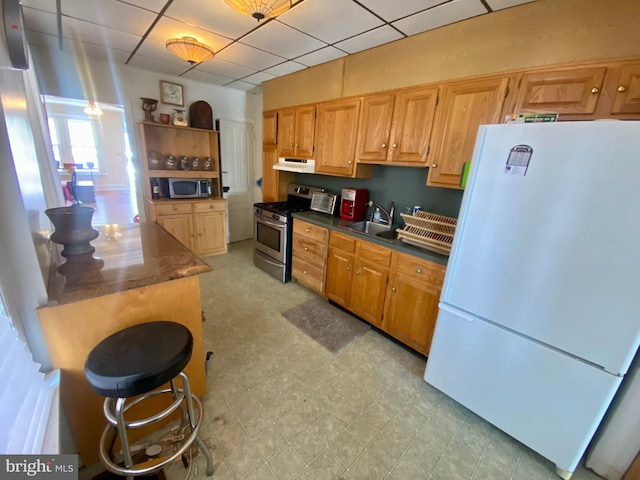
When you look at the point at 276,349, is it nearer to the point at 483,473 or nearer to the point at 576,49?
the point at 483,473

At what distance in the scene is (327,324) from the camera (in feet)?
8.39

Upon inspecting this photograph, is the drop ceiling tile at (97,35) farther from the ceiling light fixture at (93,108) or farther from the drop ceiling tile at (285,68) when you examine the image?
the drop ceiling tile at (285,68)

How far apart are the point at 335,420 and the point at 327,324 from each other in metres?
0.99

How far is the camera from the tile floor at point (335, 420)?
4.48ft

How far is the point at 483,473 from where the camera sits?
1376 millimetres

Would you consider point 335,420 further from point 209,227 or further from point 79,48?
point 79,48

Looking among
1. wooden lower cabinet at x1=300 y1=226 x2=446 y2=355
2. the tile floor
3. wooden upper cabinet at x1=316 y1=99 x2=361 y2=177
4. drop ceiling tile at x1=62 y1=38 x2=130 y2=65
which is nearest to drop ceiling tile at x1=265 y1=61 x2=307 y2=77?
wooden upper cabinet at x1=316 y1=99 x2=361 y2=177

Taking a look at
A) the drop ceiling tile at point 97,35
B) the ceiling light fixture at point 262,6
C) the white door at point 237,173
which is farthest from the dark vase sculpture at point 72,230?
the white door at point 237,173

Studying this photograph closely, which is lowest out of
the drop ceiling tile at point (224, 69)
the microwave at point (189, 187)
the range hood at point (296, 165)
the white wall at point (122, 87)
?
the microwave at point (189, 187)

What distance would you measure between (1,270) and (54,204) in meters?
1.72

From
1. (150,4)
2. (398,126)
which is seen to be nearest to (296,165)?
(398,126)

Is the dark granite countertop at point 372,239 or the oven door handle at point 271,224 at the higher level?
the dark granite countertop at point 372,239

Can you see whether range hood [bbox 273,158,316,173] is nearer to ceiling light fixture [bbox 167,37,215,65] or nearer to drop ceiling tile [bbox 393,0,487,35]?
ceiling light fixture [bbox 167,37,215,65]

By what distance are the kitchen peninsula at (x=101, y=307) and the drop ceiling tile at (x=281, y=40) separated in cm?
200
